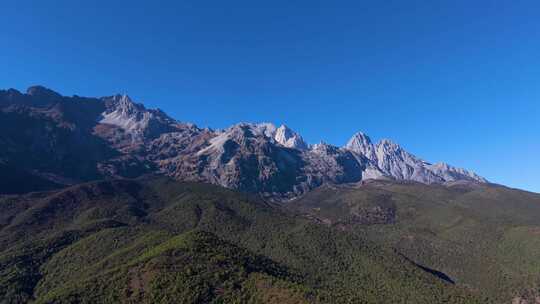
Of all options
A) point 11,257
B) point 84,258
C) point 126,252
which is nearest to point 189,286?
point 126,252

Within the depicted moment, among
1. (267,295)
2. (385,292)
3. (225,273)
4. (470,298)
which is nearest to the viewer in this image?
(267,295)

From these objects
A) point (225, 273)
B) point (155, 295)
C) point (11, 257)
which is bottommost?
point (11, 257)

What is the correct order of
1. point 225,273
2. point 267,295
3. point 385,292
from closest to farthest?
1. point 267,295
2. point 225,273
3. point 385,292

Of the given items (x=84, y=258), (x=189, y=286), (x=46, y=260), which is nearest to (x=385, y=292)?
(x=189, y=286)

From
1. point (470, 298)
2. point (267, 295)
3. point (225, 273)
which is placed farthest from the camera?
point (470, 298)

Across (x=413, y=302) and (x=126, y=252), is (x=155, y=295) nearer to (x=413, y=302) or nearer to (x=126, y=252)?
(x=126, y=252)

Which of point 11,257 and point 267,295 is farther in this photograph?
point 11,257

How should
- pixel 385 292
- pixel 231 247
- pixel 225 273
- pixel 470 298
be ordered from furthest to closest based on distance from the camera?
pixel 385 292 → pixel 470 298 → pixel 231 247 → pixel 225 273

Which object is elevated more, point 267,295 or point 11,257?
point 267,295

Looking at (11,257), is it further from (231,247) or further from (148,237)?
(231,247)
